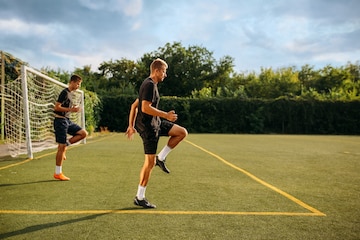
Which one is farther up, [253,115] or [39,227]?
[253,115]

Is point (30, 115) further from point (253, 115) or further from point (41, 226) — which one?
point (253, 115)

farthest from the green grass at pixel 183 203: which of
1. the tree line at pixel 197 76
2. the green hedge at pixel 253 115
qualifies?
the tree line at pixel 197 76

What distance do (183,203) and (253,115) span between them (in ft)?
85.8

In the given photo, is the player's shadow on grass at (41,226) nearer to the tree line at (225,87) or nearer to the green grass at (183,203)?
the green grass at (183,203)

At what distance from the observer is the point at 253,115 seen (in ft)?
98.7

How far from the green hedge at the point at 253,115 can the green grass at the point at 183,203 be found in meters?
20.0

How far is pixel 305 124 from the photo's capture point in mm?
31062

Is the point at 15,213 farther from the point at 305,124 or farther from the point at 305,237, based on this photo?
the point at 305,124

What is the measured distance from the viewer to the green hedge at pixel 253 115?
2828 centimetres

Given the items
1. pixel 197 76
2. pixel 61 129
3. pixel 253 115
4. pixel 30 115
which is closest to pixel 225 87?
pixel 253 115

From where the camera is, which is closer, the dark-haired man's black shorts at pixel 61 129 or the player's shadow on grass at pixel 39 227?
the player's shadow on grass at pixel 39 227

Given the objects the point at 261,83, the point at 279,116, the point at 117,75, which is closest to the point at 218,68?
the point at 261,83

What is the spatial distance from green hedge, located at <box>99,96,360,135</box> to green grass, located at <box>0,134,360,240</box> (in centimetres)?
2004

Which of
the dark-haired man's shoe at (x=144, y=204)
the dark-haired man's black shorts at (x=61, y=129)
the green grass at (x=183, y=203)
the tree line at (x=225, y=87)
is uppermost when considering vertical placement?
the tree line at (x=225, y=87)
